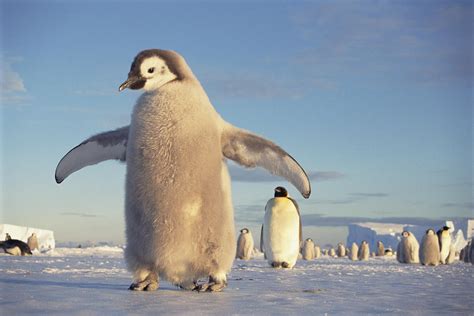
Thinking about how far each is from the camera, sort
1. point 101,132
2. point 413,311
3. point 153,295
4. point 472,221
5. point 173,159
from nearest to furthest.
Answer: point 413,311 < point 153,295 < point 173,159 < point 101,132 < point 472,221

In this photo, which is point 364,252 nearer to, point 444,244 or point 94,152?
point 444,244

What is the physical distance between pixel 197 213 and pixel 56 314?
1374 millimetres

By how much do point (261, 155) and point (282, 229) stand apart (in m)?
5.48

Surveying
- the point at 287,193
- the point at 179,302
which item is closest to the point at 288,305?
the point at 179,302

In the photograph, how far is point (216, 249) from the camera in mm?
3992

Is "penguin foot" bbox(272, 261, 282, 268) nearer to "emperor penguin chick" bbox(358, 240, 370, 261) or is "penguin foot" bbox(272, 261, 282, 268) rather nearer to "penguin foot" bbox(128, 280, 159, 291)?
"penguin foot" bbox(128, 280, 159, 291)

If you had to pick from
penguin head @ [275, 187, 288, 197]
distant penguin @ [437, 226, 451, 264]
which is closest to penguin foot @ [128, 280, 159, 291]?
penguin head @ [275, 187, 288, 197]

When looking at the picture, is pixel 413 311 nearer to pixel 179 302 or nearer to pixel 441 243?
pixel 179 302

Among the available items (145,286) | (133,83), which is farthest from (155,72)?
(145,286)

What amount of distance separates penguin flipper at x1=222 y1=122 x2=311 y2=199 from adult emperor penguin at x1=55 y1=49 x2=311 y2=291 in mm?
153

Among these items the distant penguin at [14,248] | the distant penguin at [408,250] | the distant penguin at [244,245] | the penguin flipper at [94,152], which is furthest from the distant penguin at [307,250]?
the penguin flipper at [94,152]

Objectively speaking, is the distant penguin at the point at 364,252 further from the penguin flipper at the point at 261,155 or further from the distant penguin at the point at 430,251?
the penguin flipper at the point at 261,155

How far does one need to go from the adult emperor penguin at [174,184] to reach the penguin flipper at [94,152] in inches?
19.1

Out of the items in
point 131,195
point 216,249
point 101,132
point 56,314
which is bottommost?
point 56,314
